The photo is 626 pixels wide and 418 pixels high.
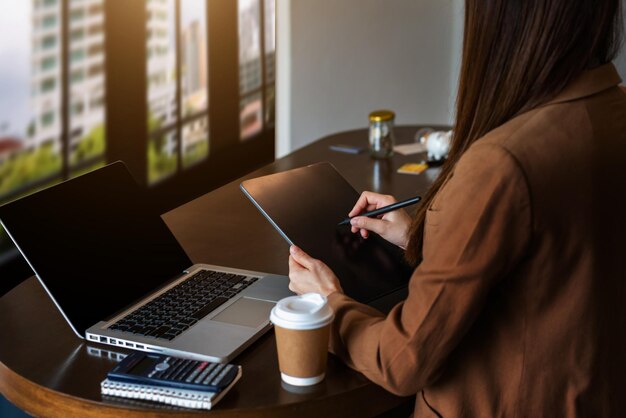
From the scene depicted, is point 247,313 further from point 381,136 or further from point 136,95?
point 136,95

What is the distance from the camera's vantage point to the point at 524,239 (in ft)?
3.61

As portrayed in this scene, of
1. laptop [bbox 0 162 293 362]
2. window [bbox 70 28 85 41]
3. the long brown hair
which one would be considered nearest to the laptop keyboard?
laptop [bbox 0 162 293 362]

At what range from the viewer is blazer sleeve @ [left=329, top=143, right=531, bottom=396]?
3.58 feet

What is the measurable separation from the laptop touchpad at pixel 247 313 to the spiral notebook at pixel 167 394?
22 cm

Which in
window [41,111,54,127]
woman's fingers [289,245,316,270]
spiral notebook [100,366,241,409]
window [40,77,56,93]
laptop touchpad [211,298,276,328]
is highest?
woman's fingers [289,245,316,270]

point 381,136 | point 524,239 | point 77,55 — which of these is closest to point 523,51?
point 524,239

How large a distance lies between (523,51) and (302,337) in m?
0.48

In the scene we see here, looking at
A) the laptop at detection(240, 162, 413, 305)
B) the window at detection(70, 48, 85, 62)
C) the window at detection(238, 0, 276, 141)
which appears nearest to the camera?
the laptop at detection(240, 162, 413, 305)

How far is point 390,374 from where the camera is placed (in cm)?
117

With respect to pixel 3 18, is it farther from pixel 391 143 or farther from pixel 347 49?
pixel 391 143

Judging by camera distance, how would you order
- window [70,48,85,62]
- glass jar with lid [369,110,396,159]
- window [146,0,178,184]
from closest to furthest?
1. glass jar with lid [369,110,396,159]
2. window [70,48,85,62]
3. window [146,0,178,184]

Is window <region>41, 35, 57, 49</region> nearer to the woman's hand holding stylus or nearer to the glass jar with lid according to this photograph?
the glass jar with lid

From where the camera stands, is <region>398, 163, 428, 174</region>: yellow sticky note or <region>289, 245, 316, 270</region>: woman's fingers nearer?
<region>289, 245, 316, 270</region>: woman's fingers

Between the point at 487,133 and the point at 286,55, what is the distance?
372 centimetres
